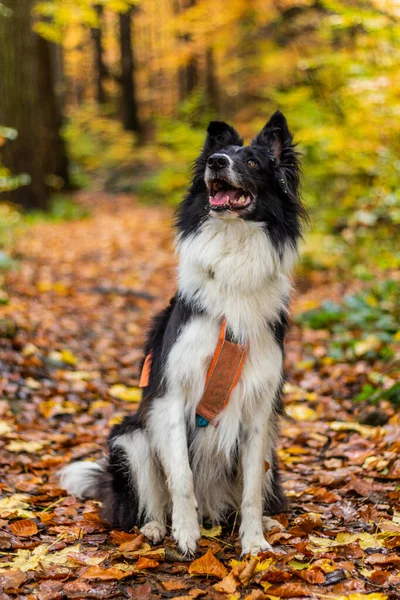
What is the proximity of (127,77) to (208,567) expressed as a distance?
70.7ft

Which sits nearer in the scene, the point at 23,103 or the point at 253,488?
the point at 253,488

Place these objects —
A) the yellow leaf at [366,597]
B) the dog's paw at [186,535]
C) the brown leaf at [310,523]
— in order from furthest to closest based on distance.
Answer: the brown leaf at [310,523]
the dog's paw at [186,535]
the yellow leaf at [366,597]

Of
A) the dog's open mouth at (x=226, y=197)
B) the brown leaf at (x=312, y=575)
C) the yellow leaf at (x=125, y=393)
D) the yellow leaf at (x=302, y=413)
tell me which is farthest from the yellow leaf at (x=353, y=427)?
the dog's open mouth at (x=226, y=197)

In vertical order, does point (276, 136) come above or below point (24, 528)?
above

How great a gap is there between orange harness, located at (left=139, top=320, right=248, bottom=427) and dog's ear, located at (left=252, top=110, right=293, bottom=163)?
1011 millimetres

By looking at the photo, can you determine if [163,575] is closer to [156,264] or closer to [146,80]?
[156,264]

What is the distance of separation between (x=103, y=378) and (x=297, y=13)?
10.9 metres

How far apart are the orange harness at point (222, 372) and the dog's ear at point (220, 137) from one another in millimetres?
1061

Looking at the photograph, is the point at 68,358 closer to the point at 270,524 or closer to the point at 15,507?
the point at 15,507

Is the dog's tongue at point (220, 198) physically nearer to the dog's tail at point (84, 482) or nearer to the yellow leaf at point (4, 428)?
the dog's tail at point (84, 482)

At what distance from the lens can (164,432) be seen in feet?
10.5

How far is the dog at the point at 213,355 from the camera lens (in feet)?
10.2

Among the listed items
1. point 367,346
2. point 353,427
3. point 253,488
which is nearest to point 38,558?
point 253,488

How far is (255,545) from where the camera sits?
3.03m
